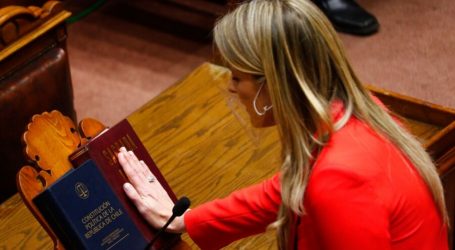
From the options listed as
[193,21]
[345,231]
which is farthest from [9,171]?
[193,21]

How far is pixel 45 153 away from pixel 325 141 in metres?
0.48

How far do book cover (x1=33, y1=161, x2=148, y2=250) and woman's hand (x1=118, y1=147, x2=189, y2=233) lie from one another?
31 millimetres

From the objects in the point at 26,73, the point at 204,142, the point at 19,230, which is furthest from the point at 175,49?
the point at 19,230

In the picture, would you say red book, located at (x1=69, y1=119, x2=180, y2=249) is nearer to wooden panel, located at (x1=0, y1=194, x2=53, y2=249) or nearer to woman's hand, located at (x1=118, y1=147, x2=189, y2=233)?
woman's hand, located at (x1=118, y1=147, x2=189, y2=233)

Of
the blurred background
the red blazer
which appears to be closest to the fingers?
the red blazer

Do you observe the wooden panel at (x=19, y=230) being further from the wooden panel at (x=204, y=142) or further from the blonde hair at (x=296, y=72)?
the blonde hair at (x=296, y=72)

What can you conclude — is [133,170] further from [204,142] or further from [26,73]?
[26,73]

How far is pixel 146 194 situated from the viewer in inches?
58.2

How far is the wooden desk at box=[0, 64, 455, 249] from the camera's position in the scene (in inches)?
72.9

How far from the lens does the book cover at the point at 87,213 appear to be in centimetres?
134

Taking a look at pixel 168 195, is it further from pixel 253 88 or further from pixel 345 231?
pixel 345 231

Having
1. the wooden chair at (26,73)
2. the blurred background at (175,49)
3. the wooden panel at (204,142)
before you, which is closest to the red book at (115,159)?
the wooden panel at (204,142)

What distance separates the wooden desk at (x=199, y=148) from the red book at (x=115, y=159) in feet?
0.92

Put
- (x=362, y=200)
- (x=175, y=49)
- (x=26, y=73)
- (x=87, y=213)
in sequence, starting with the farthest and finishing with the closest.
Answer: (x=175, y=49) < (x=26, y=73) < (x=87, y=213) < (x=362, y=200)
